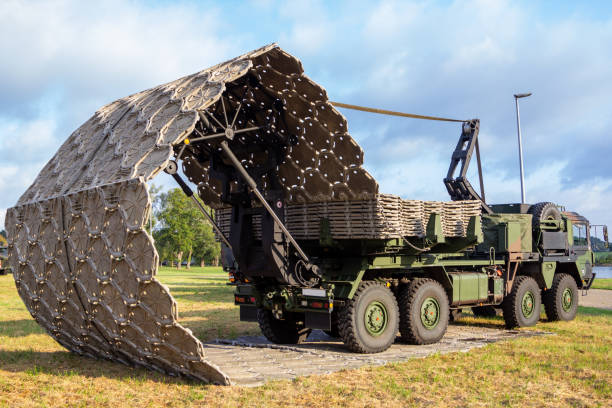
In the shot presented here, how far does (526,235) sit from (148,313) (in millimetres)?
10283

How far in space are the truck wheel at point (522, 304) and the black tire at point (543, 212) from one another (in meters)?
1.64

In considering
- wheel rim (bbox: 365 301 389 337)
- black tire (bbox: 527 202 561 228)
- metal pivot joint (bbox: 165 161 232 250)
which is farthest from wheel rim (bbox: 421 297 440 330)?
black tire (bbox: 527 202 561 228)

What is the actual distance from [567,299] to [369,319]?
7584mm

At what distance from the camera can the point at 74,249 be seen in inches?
322

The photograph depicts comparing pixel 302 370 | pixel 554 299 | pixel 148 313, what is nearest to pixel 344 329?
pixel 302 370

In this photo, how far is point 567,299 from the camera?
15602mm

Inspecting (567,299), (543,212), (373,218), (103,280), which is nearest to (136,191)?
(103,280)

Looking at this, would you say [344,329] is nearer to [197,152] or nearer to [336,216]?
[336,216]

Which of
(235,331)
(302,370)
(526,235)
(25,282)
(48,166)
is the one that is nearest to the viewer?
(302,370)

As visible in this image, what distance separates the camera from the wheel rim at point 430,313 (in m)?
11.6

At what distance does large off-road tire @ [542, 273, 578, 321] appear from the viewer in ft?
49.7

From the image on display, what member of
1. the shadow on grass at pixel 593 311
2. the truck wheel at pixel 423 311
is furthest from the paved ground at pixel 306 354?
the shadow on grass at pixel 593 311

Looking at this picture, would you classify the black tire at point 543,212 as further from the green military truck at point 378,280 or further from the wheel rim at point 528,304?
the wheel rim at point 528,304

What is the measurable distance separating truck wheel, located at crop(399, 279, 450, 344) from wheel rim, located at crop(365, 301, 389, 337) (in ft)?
2.43
